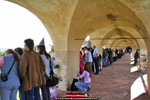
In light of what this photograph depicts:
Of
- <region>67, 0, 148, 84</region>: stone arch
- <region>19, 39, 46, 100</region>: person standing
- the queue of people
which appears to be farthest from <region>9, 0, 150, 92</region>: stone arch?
the queue of people

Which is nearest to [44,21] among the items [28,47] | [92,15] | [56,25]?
[56,25]

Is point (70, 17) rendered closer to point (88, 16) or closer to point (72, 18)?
point (72, 18)

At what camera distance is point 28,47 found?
3.74 metres

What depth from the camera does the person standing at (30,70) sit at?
3588 millimetres

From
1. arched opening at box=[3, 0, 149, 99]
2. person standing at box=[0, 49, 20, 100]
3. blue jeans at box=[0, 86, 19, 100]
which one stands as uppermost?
arched opening at box=[3, 0, 149, 99]

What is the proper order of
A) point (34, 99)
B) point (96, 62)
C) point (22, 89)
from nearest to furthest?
point (22, 89), point (34, 99), point (96, 62)

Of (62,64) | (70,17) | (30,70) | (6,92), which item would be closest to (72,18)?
(70,17)

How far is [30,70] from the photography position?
12.1 ft

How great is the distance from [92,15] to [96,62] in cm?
453

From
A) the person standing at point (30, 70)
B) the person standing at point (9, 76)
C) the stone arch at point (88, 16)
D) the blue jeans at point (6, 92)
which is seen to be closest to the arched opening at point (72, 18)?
the stone arch at point (88, 16)

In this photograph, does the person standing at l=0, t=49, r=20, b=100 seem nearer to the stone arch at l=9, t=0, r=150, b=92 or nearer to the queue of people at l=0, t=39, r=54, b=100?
the queue of people at l=0, t=39, r=54, b=100

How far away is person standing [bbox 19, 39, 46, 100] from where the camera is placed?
3.59 metres

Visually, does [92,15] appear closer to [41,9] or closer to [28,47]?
[41,9]

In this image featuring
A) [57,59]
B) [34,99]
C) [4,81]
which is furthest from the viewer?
[57,59]
